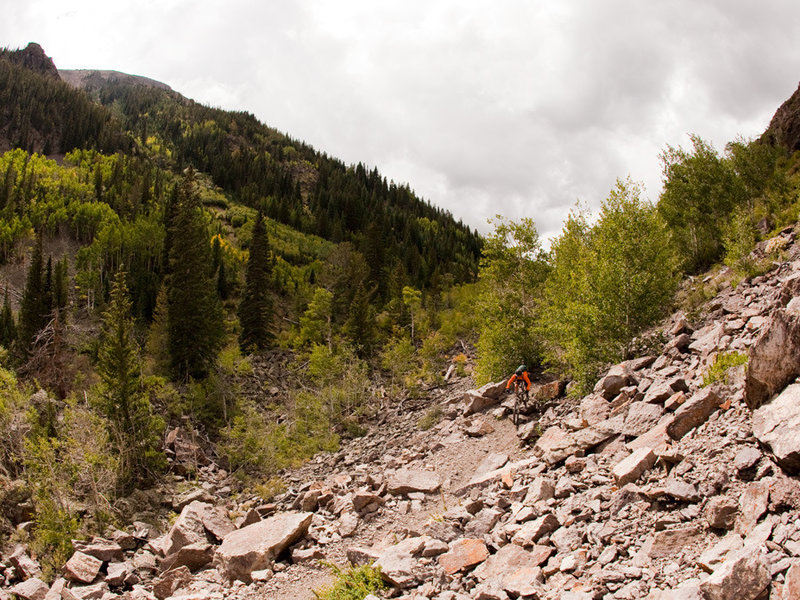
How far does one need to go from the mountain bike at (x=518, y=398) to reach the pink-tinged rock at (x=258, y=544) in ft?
30.8

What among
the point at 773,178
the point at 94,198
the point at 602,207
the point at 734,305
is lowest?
the point at 734,305

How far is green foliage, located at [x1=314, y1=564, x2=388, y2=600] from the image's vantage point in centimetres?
1154

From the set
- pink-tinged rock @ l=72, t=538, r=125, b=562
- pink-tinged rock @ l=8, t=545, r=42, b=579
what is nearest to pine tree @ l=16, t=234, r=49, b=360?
pink-tinged rock @ l=8, t=545, r=42, b=579

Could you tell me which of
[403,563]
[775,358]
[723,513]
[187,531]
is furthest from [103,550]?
[775,358]

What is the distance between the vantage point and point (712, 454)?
9711 millimetres

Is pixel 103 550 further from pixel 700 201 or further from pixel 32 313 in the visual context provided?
pixel 32 313

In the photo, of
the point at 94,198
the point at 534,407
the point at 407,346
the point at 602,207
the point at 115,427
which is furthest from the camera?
the point at 94,198

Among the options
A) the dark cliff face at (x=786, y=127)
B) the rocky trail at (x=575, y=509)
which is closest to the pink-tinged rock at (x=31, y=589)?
the rocky trail at (x=575, y=509)

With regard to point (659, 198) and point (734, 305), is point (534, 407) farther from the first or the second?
point (659, 198)

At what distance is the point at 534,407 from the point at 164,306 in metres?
51.0

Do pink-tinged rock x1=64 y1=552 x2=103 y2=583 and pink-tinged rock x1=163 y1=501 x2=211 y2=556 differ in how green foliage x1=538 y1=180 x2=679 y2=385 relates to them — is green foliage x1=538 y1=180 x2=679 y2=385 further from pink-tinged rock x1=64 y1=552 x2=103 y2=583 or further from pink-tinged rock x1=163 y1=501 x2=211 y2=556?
pink-tinged rock x1=64 y1=552 x2=103 y2=583

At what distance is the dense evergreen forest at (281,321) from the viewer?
2459cm

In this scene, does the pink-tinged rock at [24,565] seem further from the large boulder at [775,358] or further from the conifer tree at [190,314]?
the conifer tree at [190,314]

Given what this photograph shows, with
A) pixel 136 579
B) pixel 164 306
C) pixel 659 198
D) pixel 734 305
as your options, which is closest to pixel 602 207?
pixel 734 305
